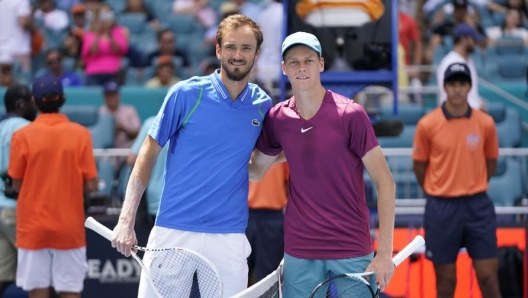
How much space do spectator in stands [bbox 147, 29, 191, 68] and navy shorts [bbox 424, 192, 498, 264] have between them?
6.09 meters

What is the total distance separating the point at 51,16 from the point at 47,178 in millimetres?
7346

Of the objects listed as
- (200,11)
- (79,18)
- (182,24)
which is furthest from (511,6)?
(79,18)

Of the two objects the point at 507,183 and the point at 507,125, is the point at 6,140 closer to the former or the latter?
the point at 507,183

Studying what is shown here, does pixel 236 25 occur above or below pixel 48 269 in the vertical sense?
above

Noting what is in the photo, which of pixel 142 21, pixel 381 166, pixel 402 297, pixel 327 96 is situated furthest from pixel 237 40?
pixel 142 21

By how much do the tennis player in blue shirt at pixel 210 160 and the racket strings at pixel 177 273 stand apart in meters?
0.06

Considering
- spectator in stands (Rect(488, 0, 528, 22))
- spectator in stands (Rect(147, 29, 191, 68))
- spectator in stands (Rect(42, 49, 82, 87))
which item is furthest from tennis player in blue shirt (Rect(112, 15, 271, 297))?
spectator in stands (Rect(488, 0, 528, 22))

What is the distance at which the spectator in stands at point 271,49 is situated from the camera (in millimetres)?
12359

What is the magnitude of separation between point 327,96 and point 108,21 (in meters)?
8.25

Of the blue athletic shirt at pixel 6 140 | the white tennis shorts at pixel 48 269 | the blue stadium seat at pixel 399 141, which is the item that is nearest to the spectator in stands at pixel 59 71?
the blue stadium seat at pixel 399 141

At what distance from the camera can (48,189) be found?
310 inches

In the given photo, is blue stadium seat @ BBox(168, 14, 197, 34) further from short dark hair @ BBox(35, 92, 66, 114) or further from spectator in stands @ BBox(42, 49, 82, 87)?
short dark hair @ BBox(35, 92, 66, 114)

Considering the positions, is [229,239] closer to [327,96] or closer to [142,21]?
[327,96]

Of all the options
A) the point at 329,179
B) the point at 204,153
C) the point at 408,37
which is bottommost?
the point at 329,179
